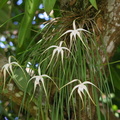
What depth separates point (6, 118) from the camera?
4.61 feet

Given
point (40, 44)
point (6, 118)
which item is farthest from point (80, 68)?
point (6, 118)

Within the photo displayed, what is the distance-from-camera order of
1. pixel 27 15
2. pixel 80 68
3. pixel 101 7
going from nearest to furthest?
pixel 80 68
pixel 27 15
pixel 101 7

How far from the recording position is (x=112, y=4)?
97cm

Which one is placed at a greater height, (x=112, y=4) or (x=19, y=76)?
(x=112, y=4)

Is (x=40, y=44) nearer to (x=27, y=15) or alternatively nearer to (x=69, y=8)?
(x=27, y=15)

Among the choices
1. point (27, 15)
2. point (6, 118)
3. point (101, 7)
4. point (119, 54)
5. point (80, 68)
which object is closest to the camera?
point (80, 68)

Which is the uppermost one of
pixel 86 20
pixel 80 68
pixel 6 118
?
pixel 86 20

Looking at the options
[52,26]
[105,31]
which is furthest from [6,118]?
[105,31]

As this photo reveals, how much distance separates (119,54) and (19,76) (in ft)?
2.51

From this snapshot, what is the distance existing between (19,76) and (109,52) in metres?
0.32

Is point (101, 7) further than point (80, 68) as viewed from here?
Yes

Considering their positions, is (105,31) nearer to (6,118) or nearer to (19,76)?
(19,76)

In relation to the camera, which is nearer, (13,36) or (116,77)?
(116,77)

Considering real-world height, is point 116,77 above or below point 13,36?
below
